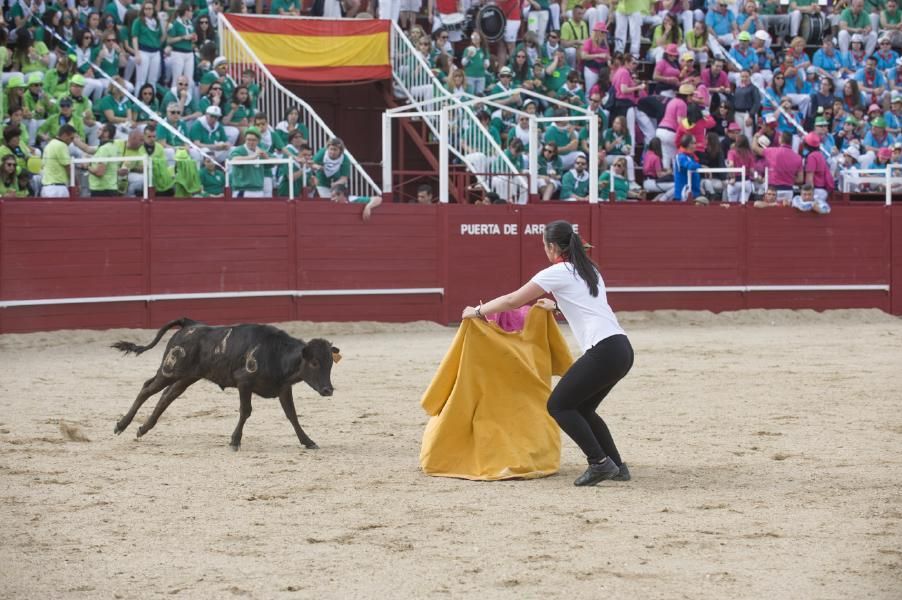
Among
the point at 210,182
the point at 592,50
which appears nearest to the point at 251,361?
the point at 210,182

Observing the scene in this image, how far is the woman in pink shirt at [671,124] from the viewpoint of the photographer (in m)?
19.0

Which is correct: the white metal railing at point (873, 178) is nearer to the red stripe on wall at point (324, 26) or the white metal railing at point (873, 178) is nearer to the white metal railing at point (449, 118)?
the white metal railing at point (449, 118)

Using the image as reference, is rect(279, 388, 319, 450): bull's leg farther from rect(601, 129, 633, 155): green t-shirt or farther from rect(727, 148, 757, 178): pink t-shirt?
rect(727, 148, 757, 178): pink t-shirt

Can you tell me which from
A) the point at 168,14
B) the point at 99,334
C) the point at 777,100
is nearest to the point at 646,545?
the point at 99,334

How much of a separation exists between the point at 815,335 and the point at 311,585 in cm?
1173

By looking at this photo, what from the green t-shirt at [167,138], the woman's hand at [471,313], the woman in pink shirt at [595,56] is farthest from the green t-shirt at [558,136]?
the woman's hand at [471,313]

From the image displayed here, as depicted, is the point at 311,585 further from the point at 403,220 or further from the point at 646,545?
the point at 403,220

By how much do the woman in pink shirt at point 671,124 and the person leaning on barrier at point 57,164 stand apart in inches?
315

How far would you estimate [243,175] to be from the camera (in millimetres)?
15992

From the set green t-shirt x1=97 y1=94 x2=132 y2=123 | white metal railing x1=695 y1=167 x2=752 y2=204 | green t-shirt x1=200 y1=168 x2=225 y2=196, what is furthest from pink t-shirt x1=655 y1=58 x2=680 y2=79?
green t-shirt x1=97 y1=94 x2=132 y2=123

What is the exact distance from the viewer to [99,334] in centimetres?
1453

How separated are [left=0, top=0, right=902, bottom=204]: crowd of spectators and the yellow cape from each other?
8.05m

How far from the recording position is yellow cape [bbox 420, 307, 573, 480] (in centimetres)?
735

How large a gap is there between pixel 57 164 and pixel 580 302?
893 cm
